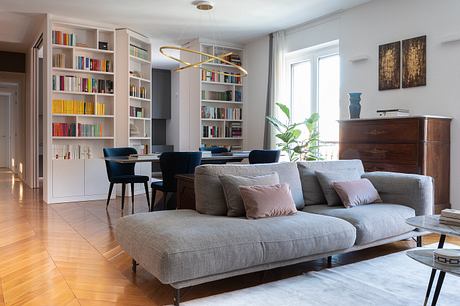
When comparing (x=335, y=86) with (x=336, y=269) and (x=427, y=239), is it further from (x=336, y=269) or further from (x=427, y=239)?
(x=336, y=269)

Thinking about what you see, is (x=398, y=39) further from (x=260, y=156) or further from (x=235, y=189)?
(x=235, y=189)

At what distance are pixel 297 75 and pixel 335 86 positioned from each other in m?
1.00

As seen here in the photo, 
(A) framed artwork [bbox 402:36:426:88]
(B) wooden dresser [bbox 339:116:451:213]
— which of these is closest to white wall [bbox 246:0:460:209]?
(A) framed artwork [bbox 402:36:426:88]

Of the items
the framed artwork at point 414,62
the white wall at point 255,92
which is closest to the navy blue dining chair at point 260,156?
the framed artwork at point 414,62

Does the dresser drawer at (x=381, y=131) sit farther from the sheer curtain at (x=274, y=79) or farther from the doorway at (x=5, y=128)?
the doorway at (x=5, y=128)

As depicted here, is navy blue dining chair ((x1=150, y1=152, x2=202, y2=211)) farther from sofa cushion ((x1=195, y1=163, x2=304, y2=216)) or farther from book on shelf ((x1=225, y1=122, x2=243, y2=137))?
book on shelf ((x1=225, y1=122, x2=243, y2=137))

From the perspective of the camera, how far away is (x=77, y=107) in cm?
661

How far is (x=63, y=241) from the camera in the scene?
3.95 meters

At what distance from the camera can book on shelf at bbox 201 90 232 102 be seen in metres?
7.91

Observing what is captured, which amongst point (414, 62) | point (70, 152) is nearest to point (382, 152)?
point (414, 62)

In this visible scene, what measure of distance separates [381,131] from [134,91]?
14.2 ft

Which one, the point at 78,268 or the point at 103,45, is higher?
the point at 103,45

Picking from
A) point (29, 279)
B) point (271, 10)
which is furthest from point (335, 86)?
point (29, 279)

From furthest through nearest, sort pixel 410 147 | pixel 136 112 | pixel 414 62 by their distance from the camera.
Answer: pixel 136 112, pixel 414 62, pixel 410 147
